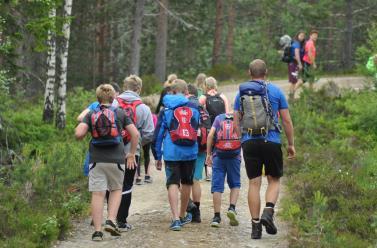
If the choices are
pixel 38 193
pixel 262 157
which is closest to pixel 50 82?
pixel 38 193

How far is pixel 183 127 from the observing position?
30.1 ft

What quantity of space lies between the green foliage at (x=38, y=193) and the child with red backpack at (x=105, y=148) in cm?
66

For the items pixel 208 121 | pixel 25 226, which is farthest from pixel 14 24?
pixel 25 226

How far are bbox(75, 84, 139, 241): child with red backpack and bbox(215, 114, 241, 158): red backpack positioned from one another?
1368 millimetres

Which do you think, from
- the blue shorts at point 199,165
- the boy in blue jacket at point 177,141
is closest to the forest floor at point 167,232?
the boy in blue jacket at point 177,141

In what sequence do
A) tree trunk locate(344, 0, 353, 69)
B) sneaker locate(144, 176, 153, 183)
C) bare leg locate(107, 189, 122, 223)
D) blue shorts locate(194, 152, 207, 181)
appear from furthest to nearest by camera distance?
tree trunk locate(344, 0, 353, 69), sneaker locate(144, 176, 153, 183), blue shorts locate(194, 152, 207, 181), bare leg locate(107, 189, 122, 223)

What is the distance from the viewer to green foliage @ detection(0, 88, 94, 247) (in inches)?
336

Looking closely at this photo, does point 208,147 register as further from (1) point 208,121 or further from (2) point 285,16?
(2) point 285,16

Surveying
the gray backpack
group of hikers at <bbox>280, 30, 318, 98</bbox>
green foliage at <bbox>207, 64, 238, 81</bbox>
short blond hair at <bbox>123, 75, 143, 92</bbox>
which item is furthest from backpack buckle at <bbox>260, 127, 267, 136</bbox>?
green foliage at <bbox>207, 64, 238, 81</bbox>

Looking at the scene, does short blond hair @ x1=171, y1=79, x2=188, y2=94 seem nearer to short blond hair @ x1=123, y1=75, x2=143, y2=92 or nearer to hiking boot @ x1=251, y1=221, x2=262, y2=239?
short blond hair @ x1=123, y1=75, x2=143, y2=92

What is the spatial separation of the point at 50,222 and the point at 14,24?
7.41 metres

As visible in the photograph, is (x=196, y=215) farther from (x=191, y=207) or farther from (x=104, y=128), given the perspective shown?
(x=104, y=128)

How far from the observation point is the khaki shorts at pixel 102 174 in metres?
8.44

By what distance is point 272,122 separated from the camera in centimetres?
840
